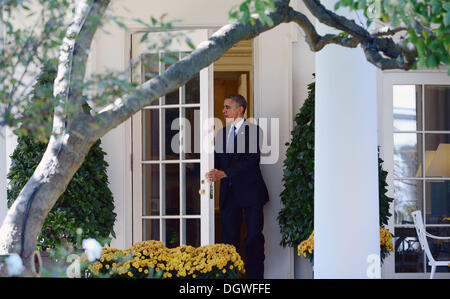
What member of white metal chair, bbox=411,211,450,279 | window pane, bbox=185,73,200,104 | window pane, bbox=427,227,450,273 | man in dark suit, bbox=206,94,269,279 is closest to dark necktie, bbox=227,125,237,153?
man in dark suit, bbox=206,94,269,279

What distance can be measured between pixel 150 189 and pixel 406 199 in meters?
2.53

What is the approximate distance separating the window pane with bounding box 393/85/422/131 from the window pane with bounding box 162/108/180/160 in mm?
2158

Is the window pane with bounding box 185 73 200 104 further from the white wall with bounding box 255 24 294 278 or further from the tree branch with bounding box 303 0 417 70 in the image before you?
the tree branch with bounding box 303 0 417 70

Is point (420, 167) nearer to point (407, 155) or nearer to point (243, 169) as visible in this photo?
point (407, 155)

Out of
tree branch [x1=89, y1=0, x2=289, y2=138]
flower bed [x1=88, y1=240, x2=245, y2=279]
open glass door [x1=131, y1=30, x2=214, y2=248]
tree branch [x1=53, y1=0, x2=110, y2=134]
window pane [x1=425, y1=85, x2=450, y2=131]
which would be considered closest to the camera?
tree branch [x1=53, y1=0, x2=110, y2=134]

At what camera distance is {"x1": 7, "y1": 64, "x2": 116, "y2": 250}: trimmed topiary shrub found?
6129mm

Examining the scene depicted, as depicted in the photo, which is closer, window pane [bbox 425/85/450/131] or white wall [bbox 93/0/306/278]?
white wall [bbox 93/0/306/278]

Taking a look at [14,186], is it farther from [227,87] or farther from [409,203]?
[227,87]

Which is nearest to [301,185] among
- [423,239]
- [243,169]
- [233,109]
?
[243,169]

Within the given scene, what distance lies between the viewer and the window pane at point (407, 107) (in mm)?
7043

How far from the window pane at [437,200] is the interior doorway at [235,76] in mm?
2680

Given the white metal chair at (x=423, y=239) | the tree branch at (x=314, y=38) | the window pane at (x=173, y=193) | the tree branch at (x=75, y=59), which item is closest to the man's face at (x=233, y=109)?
the window pane at (x=173, y=193)

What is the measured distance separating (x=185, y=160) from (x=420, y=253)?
2.51 m
